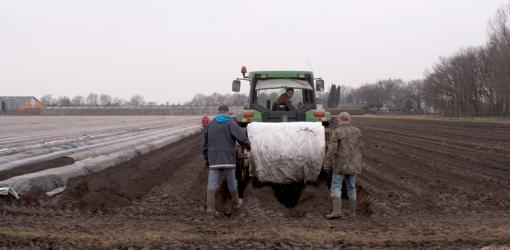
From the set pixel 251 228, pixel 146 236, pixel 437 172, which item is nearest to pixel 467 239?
pixel 251 228

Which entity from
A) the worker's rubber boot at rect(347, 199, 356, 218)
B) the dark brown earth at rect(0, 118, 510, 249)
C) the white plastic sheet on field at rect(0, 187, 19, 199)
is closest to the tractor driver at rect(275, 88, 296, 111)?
the dark brown earth at rect(0, 118, 510, 249)

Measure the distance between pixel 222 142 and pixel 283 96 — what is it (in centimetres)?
277

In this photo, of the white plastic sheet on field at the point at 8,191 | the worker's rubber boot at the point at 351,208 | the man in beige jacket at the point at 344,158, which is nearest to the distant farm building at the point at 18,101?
the white plastic sheet on field at the point at 8,191

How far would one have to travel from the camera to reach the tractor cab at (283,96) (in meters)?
10.6

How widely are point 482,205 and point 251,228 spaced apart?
13.2ft

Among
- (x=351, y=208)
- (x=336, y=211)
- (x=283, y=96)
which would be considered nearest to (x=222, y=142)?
(x=336, y=211)

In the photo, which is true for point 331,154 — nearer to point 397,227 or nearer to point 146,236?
point 397,227

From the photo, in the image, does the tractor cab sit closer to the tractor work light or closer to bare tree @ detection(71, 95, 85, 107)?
the tractor work light

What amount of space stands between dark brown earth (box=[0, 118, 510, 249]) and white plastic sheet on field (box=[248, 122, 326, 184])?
1.24ft

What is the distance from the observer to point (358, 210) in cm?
827

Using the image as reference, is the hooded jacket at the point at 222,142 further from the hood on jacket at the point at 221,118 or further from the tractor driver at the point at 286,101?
the tractor driver at the point at 286,101

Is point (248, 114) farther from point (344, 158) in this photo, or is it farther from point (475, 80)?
point (475, 80)

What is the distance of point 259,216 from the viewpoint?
764 centimetres

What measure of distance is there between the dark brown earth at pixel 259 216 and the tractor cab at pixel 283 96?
1.73m
